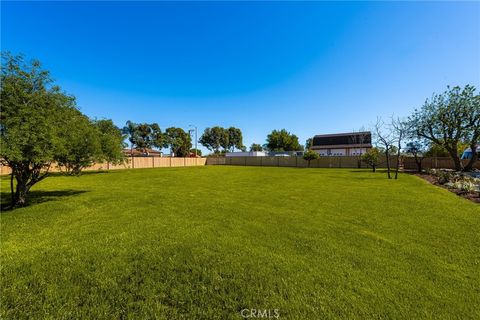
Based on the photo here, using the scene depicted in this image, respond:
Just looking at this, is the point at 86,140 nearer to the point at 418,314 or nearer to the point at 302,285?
the point at 302,285

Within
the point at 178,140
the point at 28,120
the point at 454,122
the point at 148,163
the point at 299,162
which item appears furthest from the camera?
the point at 178,140

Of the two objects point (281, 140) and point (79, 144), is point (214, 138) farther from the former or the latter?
point (79, 144)

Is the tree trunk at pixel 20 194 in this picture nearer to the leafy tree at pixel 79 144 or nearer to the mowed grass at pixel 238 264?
the leafy tree at pixel 79 144

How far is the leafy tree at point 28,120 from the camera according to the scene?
4957 mm

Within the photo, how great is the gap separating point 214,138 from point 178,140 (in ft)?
49.1

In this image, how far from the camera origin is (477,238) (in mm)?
4133

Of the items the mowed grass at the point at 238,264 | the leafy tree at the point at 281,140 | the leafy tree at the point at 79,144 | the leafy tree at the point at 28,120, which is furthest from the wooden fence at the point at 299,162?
the leafy tree at the point at 28,120

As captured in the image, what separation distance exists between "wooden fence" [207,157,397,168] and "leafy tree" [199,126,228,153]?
1992 cm

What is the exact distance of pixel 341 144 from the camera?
43281 mm

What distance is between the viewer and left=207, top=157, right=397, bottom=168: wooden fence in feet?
94.2

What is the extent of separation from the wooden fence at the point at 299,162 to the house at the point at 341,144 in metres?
10.6

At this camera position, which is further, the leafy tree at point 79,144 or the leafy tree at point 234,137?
the leafy tree at point 234,137

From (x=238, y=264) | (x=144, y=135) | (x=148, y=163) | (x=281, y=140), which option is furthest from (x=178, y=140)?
(x=238, y=264)

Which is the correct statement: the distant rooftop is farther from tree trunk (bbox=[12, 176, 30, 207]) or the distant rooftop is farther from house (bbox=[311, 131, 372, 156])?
tree trunk (bbox=[12, 176, 30, 207])
